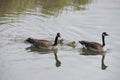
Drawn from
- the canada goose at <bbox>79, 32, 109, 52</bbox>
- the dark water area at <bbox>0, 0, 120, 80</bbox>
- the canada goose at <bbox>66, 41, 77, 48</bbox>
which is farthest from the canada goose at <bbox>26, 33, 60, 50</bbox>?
the canada goose at <bbox>79, 32, 109, 52</bbox>

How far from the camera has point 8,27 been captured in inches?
877

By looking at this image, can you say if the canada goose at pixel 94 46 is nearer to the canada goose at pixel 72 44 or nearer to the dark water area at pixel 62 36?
the dark water area at pixel 62 36

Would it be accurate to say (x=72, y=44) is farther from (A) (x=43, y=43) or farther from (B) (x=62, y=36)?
(B) (x=62, y=36)

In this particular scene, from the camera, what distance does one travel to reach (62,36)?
2181 centimetres

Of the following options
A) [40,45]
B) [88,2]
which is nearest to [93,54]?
[40,45]

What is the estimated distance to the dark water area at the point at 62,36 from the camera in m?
17.3

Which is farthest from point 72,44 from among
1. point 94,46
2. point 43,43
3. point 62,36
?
point 62,36

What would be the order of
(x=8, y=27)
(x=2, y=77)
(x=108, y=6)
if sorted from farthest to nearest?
1. (x=108, y=6)
2. (x=8, y=27)
3. (x=2, y=77)

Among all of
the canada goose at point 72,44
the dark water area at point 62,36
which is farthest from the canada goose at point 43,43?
the canada goose at point 72,44

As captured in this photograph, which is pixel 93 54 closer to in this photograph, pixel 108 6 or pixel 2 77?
pixel 2 77

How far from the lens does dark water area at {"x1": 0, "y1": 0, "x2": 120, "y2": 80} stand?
56.7 ft

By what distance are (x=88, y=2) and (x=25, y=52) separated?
402 inches

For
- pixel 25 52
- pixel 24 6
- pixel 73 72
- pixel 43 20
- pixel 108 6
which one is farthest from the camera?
pixel 108 6

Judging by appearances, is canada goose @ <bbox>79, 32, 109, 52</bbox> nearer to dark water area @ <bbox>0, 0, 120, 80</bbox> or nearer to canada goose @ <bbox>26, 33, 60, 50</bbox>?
dark water area @ <bbox>0, 0, 120, 80</bbox>
